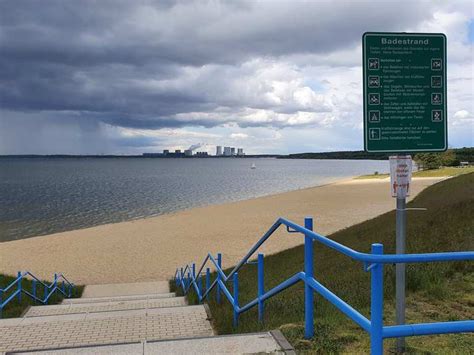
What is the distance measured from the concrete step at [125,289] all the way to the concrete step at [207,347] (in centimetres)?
1121

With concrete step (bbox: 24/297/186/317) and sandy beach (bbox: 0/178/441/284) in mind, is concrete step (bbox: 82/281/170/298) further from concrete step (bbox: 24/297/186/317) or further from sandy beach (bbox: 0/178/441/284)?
concrete step (bbox: 24/297/186/317)

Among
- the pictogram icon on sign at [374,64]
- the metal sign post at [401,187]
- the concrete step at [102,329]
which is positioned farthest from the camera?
the concrete step at [102,329]

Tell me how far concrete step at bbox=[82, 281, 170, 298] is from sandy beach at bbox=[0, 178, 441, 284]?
5.49ft

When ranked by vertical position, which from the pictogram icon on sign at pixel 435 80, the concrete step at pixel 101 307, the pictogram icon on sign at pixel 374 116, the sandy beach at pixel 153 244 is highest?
the pictogram icon on sign at pixel 435 80

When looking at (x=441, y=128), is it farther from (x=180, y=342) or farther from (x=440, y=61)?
(x=180, y=342)

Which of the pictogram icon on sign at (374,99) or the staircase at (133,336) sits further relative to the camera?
the staircase at (133,336)

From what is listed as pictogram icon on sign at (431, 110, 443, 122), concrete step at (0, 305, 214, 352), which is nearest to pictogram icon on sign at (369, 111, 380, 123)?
pictogram icon on sign at (431, 110, 443, 122)

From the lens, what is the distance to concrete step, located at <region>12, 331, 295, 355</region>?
3807mm

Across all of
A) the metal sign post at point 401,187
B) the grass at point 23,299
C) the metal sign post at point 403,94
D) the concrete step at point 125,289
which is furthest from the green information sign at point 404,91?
the concrete step at point 125,289

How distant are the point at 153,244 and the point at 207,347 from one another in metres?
22.1

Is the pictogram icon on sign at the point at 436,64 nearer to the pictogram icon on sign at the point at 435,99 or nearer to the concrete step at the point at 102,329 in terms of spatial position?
the pictogram icon on sign at the point at 435,99

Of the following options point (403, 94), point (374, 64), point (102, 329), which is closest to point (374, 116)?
point (403, 94)

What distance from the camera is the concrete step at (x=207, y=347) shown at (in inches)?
150

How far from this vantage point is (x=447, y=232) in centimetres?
960
